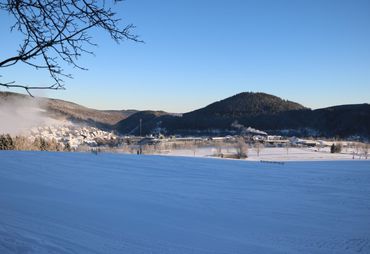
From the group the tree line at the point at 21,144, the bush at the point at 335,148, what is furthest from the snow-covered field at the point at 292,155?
the tree line at the point at 21,144

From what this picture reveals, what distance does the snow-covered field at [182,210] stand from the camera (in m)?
3.83

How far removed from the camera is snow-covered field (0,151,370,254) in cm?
383

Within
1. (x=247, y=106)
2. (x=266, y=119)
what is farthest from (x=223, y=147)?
(x=247, y=106)

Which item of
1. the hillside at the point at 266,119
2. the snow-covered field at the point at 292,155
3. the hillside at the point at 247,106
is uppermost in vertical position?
the hillside at the point at 247,106

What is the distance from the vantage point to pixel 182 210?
5426mm

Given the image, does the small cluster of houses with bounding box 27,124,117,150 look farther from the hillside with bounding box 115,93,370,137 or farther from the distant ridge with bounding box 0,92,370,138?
the hillside with bounding box 115,93,370,137

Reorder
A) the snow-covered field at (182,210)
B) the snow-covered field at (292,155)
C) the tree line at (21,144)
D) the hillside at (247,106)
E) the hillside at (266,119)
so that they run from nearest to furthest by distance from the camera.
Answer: the snow-covered field at (182,210)
the tree line at (21,144)
the snow-covered field at (292,155)
the hillside at (266,119)
the hillside at (247,106)

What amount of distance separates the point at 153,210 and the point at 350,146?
4436cm

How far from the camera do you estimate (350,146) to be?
44.7 metres

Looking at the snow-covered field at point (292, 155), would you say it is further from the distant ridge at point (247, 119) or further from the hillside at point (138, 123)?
the hillside at point (138, 123)

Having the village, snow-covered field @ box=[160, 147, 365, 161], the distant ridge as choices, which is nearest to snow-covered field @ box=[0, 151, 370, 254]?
the village

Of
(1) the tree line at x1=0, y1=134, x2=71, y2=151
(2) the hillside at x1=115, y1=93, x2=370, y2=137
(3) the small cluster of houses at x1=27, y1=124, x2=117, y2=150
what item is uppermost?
(2) the hillside at x1=115, y1=93, x2=370, y2=137

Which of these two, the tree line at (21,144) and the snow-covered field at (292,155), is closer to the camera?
the tree line at (21,144)

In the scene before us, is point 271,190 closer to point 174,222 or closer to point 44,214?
point 174,222
